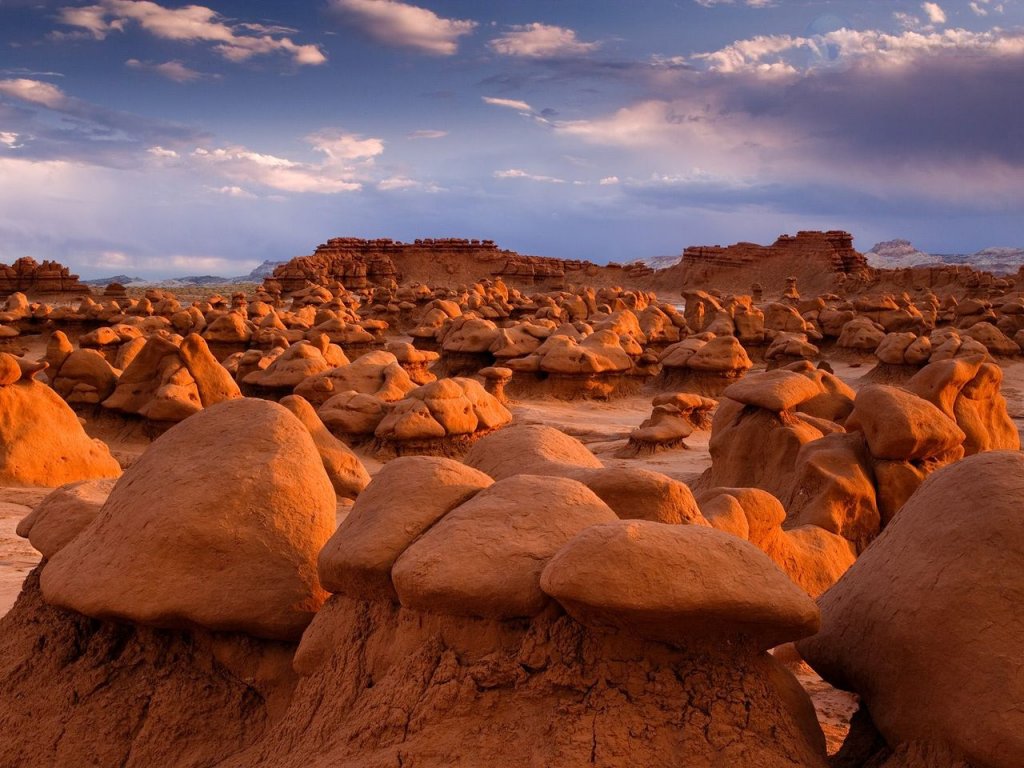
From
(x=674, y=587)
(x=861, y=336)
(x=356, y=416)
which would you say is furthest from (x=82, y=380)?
(x=861, y=336)

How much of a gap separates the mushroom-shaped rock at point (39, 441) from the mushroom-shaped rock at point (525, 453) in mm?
5846

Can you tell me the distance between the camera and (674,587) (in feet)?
8.39

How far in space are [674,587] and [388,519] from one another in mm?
1139

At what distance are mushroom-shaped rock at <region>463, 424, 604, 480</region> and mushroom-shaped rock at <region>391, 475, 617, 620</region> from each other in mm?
1176

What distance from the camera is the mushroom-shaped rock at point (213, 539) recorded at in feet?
12.0

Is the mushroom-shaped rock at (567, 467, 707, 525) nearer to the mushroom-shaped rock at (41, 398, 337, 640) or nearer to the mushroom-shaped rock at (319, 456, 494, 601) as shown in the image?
the mushroom-shaped rock at (319, 456, 494, 601)

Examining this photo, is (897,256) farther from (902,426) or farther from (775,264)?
(902,426)

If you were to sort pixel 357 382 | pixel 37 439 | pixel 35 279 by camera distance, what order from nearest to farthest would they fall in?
pixel 37 439, pixel 357 382, pixel 35 279

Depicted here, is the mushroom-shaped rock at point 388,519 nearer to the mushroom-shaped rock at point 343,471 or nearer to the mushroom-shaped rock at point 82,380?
the mushroom-shaped rock at point 343,471

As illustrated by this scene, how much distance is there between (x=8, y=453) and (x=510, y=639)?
759 centimetres

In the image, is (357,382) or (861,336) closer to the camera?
(357,382)

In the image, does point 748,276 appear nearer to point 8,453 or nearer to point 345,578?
point 8,453

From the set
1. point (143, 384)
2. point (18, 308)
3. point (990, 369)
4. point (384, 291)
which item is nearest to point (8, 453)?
point (143, 384)

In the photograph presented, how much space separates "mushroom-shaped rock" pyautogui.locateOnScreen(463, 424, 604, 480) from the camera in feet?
15.1
